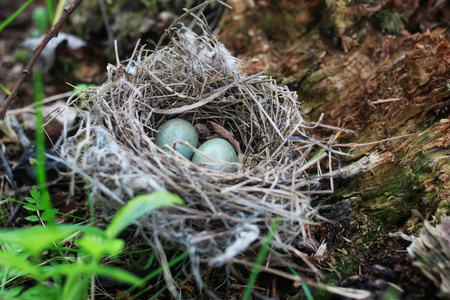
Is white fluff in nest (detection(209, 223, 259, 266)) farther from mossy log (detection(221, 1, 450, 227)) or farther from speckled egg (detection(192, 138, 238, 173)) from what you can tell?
mossy log (detection(221, 1, 450, 227))

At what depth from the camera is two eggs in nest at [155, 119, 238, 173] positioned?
5.53ft

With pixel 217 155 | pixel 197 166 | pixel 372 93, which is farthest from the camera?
pixel 372 93

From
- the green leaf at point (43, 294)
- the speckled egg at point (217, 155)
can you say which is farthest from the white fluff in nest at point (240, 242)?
the green leaf at point (43, 294)

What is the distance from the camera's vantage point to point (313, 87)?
2.30 metres

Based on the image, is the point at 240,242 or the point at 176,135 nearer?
the point at 240,242

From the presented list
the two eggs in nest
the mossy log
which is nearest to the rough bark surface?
the mossy log

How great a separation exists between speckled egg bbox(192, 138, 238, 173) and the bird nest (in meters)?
0.09

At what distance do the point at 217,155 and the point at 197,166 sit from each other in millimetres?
274

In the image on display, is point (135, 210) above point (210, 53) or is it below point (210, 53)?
below

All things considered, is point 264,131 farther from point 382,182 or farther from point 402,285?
point 402,285

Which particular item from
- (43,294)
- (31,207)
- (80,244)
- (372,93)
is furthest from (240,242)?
(372,93)

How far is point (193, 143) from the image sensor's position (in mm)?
1883

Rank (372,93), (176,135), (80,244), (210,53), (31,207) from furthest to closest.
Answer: (372,93) → (210,53) → (176,135) → (31,207) → (80,244)

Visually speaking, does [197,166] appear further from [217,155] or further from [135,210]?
[135,210]
